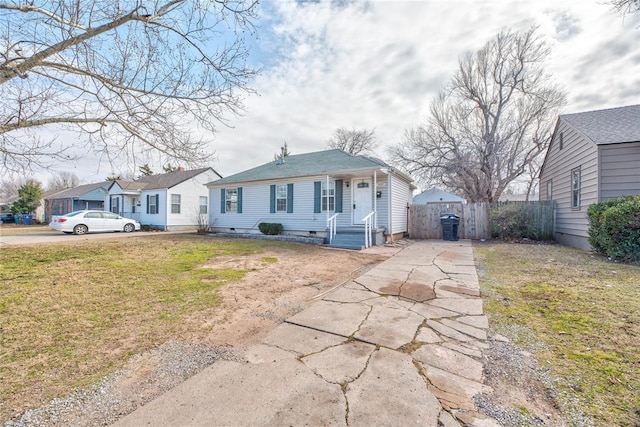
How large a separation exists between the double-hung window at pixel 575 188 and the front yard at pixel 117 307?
8.68 metres

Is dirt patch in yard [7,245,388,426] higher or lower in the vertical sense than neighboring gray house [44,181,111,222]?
lower

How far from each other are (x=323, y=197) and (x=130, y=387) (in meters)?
10.2

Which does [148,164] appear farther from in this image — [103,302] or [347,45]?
[347,45]

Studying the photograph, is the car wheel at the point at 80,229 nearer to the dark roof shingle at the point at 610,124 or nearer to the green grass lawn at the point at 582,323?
the green grass lawn at the point at 582,323

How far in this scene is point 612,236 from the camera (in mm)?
6961

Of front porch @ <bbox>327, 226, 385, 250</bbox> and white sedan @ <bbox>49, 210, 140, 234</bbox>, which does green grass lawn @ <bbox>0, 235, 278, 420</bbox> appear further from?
white sedan @ <bbox>49, 210, 140, 234</bbox>

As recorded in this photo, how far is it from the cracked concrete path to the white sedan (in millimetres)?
18247

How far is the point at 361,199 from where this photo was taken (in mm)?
11430

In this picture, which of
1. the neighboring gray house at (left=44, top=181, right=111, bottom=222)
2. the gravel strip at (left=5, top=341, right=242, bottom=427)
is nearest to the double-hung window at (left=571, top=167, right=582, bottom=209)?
the gravel strip at (left=5, top=341, right=242, bottom=427)

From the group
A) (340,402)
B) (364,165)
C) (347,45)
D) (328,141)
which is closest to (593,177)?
(364,165)

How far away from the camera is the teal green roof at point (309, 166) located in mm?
11312

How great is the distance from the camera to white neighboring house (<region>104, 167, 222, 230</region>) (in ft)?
61.1

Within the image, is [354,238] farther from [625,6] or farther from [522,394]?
[625,6]

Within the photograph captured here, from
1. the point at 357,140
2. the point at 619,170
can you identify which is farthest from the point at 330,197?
the point at 357,140
